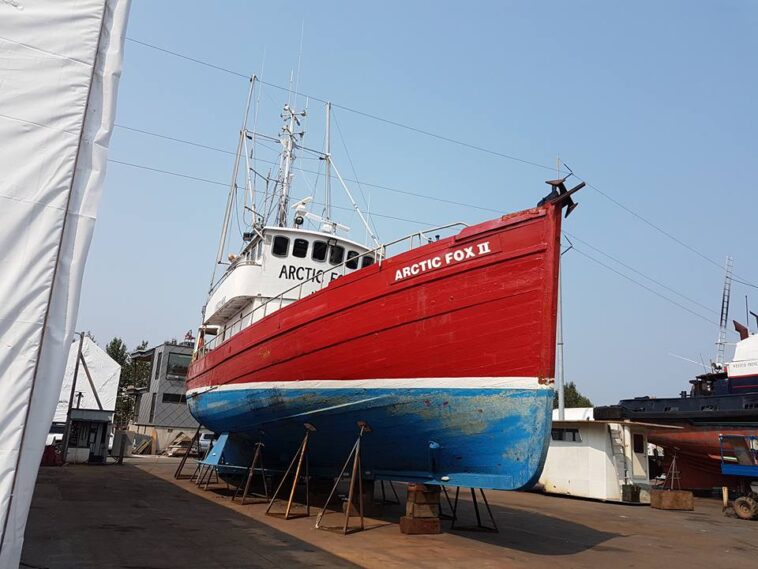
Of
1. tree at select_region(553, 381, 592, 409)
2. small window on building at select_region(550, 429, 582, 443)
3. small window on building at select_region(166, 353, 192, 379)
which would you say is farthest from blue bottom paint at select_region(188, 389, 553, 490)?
tree at select_region(553, 381, 592, 409)

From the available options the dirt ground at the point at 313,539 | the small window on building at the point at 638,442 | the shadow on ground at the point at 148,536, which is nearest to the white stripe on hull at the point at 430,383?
the dirt ground at the point at 313,539

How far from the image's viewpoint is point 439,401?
7383 millimetres

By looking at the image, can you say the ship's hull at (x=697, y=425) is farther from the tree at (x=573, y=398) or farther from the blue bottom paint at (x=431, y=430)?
the tree at (x=573, y=398)

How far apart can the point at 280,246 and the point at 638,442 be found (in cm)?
1262

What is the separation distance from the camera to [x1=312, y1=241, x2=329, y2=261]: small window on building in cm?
1259

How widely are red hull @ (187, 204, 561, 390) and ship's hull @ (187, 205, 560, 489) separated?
1cm

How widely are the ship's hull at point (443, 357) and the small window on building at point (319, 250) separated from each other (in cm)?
329

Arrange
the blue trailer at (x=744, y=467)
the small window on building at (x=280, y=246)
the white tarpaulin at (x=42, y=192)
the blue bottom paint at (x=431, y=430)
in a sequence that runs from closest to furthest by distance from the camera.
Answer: the white tarpaulin at (x=42, y=192) < the blue bottom paint at (x=431, y=430) < the small window on building at (x=280, y=246) < the blue trailer at (x=744, y=467)

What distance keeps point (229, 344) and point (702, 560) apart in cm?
941

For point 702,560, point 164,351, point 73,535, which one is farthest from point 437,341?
point 164,351

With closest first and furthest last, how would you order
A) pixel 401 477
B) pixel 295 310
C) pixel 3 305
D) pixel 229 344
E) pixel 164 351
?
pixel 3 305, pixel 401 477, pixel 295 310, pixel 229 344, pixel 164 351

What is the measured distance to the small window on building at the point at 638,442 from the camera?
1742 centimetres

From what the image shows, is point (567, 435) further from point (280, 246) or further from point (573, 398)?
point (573, 398)

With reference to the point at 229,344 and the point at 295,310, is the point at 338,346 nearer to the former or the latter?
the point at 295,310
